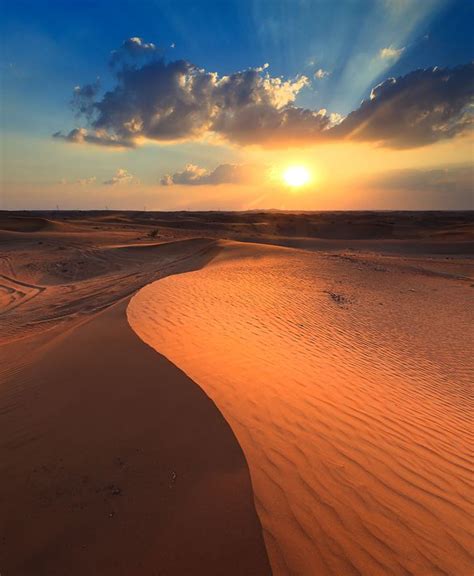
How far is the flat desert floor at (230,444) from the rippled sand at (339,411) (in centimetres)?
2

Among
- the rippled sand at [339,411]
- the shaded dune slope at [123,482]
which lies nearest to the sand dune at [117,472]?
the shaded dune slope at [123,482]

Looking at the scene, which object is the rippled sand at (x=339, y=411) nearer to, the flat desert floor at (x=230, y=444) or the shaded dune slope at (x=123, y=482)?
the flat desert floor at (x=230, y=444)

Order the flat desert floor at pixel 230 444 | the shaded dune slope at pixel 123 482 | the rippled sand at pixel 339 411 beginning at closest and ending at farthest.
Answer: the shaded dune slope at pixel 123 482 < the flat desert floor at pixel 230 444 < the rippled sand at pixel 339 411

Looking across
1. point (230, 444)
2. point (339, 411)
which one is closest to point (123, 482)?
point (230, 444)

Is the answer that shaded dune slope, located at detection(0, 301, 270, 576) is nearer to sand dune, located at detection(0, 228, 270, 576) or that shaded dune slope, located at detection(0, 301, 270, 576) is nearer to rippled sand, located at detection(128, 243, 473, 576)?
sand dune, located at detection(0, 228, 270, 576)

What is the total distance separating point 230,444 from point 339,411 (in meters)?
2.04

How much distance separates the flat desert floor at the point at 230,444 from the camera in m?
2.42

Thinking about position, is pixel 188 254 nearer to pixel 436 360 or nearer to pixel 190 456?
pixel 436 360

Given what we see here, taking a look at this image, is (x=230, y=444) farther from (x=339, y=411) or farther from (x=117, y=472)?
(x=339, y=411)

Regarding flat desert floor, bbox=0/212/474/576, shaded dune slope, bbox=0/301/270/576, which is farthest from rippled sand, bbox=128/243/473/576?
shaded dune slope, bbox=0/301/270/576

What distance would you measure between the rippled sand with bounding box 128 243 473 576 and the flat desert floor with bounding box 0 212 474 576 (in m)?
0.02

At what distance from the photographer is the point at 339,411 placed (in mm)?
4699

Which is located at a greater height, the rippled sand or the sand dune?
the sand dune

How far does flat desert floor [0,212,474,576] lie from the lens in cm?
242
